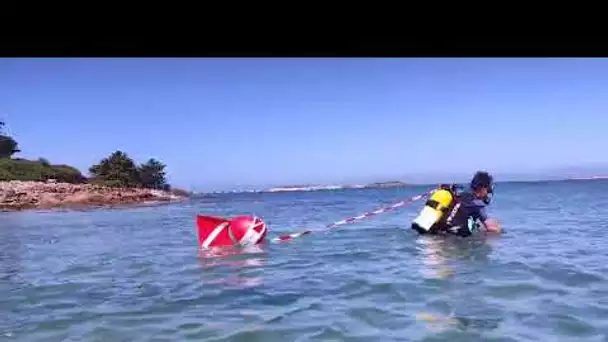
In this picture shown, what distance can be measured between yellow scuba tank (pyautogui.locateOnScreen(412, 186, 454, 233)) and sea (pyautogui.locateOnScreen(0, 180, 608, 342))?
1.17ft

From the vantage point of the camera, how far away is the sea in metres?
5.98

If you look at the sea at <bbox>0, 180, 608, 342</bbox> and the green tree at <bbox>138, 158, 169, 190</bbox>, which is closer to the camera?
the sea at <bbox>0, 180, 608, 342</bbox>

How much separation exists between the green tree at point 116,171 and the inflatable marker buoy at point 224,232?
56949mm

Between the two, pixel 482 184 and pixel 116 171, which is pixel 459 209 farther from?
pixel 116 171

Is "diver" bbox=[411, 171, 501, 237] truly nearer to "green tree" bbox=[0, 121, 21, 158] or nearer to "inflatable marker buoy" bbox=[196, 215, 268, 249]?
"inflatable marker buoy" bbox=[196, 215, 268, 249]

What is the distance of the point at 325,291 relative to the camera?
8016 mm

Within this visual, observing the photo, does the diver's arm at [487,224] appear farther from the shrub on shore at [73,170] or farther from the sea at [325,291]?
the shrub on shore at [73,170]

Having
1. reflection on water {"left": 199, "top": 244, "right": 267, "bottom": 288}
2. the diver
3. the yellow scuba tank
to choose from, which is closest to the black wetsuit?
the diver

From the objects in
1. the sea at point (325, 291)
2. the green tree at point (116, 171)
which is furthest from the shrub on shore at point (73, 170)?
the sea at point (325, 291)

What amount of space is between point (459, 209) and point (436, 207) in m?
0.49

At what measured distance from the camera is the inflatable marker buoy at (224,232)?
43.5ft

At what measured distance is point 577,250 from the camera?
11.2 m
